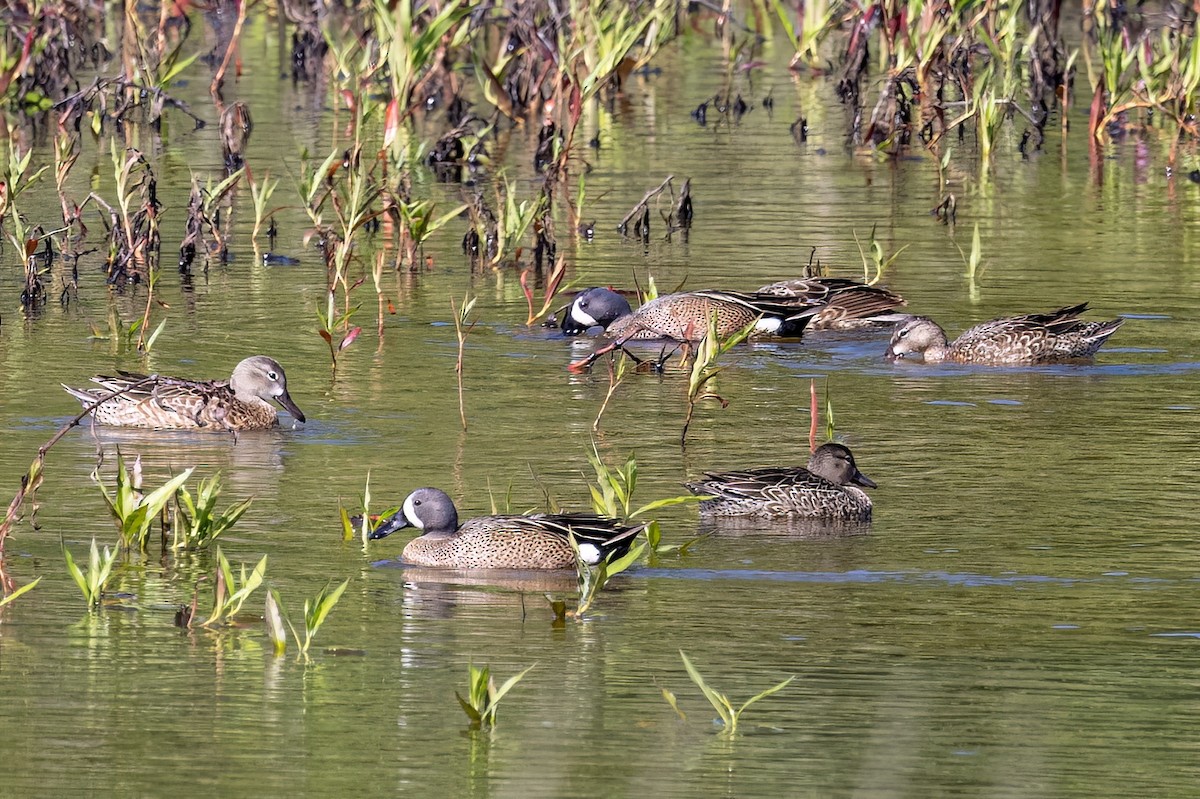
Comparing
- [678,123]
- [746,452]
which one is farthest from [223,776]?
[678,123]

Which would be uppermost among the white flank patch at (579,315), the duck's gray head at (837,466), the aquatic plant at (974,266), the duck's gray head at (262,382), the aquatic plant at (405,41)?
the aquatic plant at (405,41)

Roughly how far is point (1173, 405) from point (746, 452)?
95.3 inches

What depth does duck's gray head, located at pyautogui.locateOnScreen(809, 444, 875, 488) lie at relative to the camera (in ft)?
30.4

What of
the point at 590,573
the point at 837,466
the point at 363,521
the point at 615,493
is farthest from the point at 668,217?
the point at 590,573

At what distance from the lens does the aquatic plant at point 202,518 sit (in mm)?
8328

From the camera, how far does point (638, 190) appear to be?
718 inches

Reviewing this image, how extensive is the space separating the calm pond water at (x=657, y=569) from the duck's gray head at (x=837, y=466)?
260 millimetres

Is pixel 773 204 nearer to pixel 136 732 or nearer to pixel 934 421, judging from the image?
pixel 934 421

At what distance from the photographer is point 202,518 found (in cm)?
838

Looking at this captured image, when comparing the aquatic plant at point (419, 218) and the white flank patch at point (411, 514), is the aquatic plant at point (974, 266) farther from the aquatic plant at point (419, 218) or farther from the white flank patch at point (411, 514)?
the white flank patch at point (411, 514)

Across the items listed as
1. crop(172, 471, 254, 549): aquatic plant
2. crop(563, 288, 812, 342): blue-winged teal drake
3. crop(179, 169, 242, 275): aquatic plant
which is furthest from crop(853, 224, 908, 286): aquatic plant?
crop(172, 471, 254, 549): aquatic plant

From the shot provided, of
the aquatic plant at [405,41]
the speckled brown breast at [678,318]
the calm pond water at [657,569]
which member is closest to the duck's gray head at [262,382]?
the calm pond water at [657,569]

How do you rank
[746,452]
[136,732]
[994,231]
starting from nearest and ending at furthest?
[136,732] < [746,452] < [994,231]

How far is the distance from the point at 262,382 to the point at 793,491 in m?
2.97
